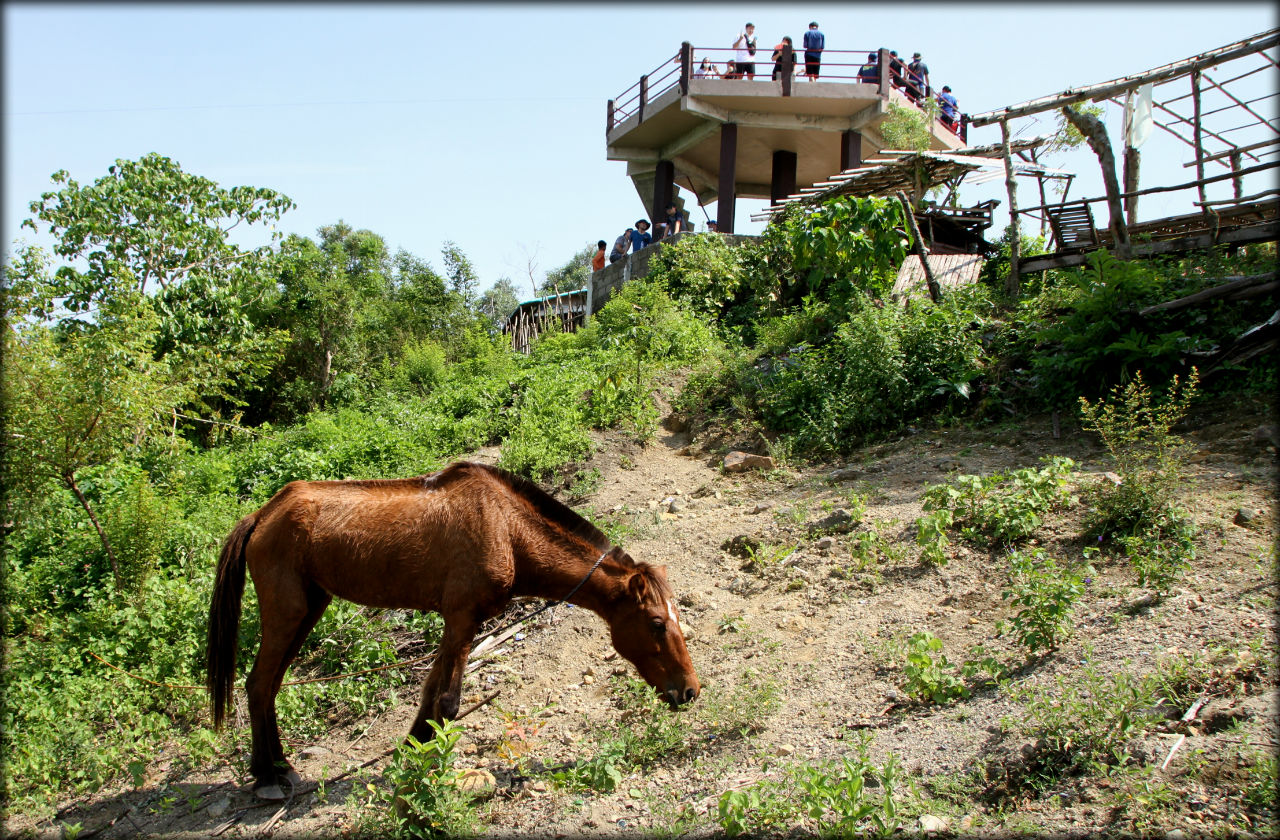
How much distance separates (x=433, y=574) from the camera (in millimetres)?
4957

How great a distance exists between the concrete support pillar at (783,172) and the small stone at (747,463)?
13.7 m

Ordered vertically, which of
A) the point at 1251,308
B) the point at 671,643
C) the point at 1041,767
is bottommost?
the point at 1041,767

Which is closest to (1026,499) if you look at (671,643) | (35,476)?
(671,643)

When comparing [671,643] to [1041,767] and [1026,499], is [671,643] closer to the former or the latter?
[1041,767]

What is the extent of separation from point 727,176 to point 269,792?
691 inches

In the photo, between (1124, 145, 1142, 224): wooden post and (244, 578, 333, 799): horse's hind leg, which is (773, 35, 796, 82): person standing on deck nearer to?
(1124, 145, 1142, 224): wooden post

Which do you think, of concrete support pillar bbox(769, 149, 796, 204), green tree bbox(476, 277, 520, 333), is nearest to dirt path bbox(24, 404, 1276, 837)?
concrete support pillar bbox(769, 149, 796, 204)

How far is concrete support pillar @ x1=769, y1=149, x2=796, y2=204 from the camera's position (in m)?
21.3

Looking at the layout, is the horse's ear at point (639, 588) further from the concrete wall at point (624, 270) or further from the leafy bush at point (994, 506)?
the concrete wall at point (624, 270)

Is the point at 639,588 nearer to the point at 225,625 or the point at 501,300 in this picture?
the point at 225,625

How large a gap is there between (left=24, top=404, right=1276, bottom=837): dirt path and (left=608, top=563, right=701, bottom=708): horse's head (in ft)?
1.41

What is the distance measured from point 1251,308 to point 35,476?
1228cm

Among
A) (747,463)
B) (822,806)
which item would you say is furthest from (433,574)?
(747,463)

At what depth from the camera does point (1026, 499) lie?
249 inches
